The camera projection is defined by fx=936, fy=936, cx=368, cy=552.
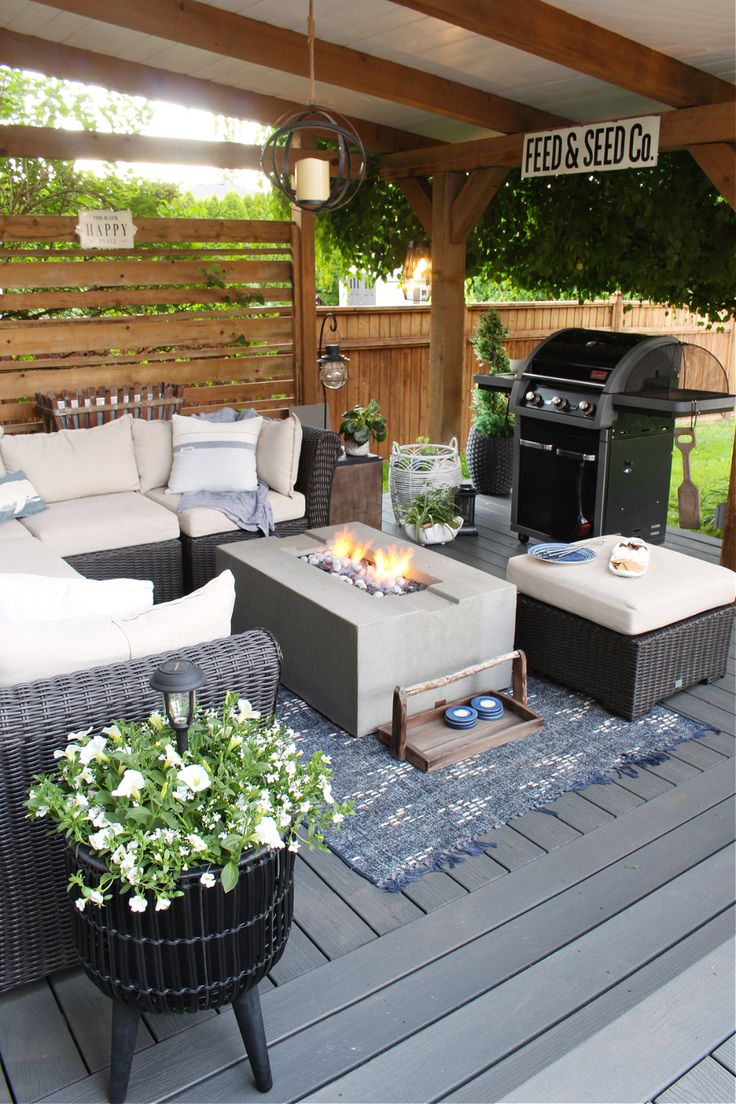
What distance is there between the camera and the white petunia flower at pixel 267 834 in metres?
1.69

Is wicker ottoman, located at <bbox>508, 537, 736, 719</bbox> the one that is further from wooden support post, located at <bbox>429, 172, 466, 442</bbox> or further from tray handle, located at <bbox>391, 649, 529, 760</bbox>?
wooden support post, located at <bbox>429, 172, 466, 442</bbox>

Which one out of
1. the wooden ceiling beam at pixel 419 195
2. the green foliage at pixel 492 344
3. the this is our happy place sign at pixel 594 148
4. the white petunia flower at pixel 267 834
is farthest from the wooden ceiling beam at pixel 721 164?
the white petunia flower at pixel 267 834

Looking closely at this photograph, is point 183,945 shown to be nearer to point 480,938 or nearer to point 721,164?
point 480,938

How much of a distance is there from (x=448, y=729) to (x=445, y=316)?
442 centimetres

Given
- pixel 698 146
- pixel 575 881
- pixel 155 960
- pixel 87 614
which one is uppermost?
pixel 698 146

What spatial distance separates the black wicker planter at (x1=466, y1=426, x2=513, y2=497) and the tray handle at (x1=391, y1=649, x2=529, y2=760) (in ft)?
11.2

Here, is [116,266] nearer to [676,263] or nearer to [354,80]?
[354,80]

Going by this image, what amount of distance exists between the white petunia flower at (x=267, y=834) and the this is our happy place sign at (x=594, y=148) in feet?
14.6

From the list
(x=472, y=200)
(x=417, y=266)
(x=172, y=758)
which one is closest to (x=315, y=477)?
(x=417, y=266)

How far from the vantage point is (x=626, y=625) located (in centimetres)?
337

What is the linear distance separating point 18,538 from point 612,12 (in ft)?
11.6

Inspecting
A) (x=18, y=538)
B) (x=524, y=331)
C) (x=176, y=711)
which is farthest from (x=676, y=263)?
(x=176, y=711)

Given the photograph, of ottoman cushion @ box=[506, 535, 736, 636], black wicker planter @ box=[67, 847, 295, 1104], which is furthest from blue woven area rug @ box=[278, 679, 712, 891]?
black wicker planter @ box=[67, 847, 295, 1104]

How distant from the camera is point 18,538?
4230 mm
